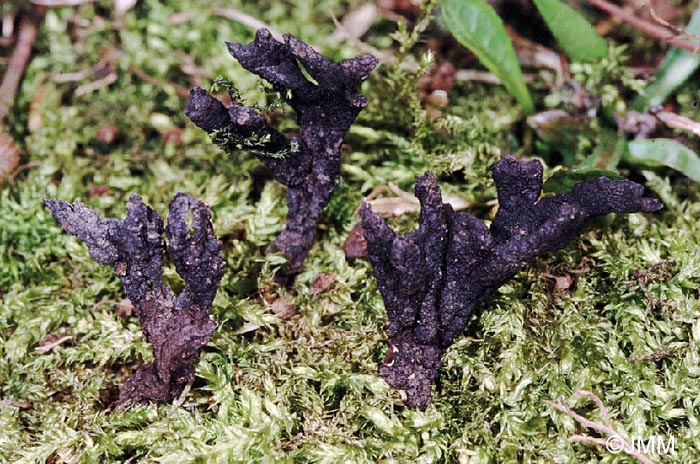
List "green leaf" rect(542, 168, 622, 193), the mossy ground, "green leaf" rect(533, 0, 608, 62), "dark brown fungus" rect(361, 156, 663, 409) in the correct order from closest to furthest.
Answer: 1. "dark brown fungus" rect(361, 156, 663, 409)
2. the mossy ground
3. "green leaf" rect(542, 168, 622, 193)
4. "green leaf" rect(533, 0, 608, 62)

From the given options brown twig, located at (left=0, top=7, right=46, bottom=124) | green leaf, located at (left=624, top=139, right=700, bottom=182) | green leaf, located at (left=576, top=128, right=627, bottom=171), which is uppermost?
green leaf, located at (left=624, top=139, right=700, bottom=182)

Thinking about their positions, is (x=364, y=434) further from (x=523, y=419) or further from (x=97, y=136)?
(x=97, y=136)

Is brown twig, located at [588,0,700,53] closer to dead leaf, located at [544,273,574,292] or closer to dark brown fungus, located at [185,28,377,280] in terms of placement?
dead leaf, located at [544,273,574,292]

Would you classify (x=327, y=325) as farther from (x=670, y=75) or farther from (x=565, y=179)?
(x=670, y=75)

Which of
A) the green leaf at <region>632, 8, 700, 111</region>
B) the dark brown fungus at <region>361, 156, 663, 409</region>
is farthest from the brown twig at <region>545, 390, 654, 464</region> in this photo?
the green leaf at <region>632, 8, 700, 111</region>

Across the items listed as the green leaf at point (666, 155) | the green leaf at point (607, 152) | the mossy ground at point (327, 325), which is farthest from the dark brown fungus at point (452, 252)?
the green leaf at point (666, 155)

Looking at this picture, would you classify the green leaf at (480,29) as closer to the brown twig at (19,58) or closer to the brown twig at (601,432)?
the brown twig at (601,432)
